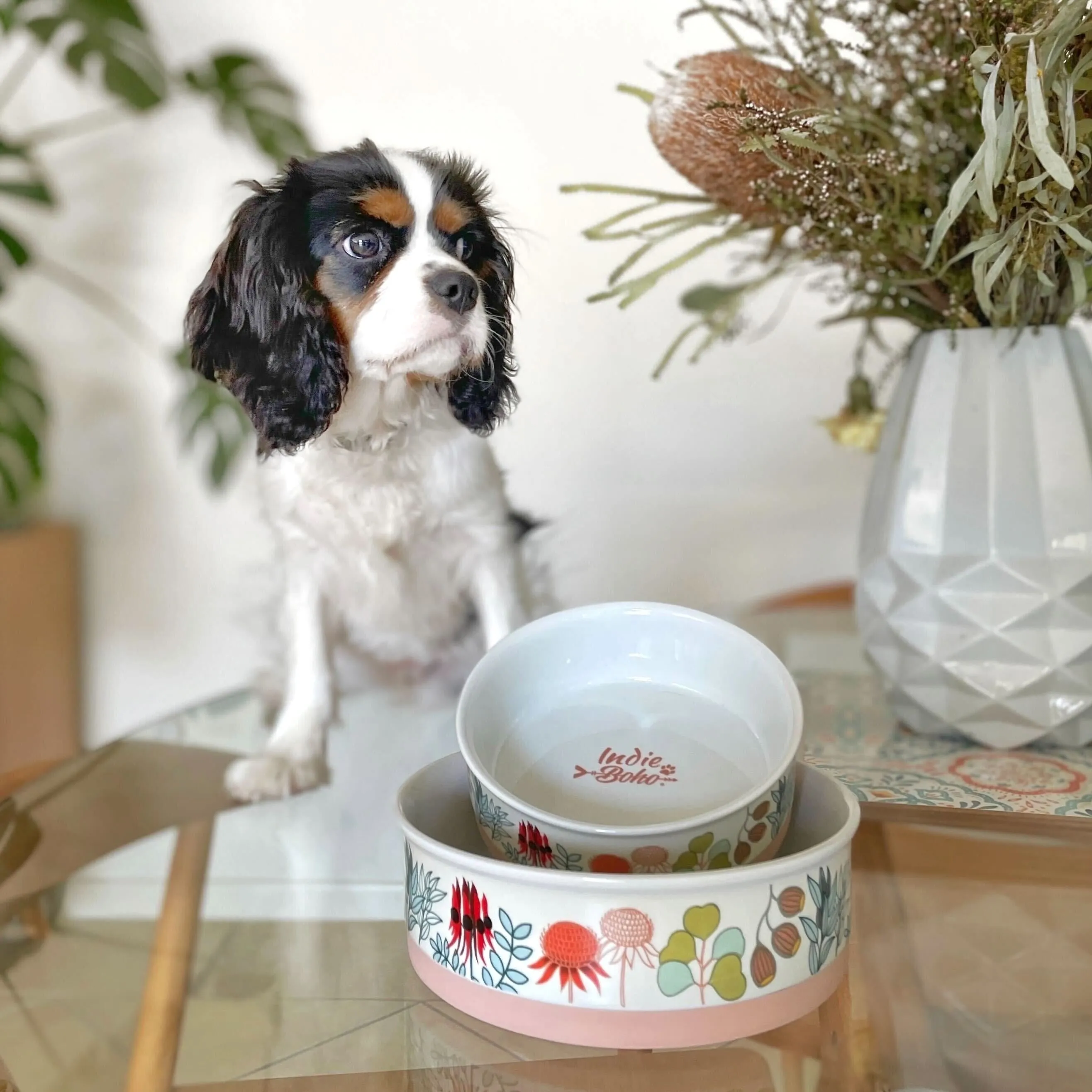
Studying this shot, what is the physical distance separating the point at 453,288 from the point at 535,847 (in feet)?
0.90

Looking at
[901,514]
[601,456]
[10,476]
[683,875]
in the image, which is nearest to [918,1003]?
[683,875]

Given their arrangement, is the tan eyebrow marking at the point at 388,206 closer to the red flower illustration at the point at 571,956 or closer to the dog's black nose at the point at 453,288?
the dog's black nose at the point at 453,288

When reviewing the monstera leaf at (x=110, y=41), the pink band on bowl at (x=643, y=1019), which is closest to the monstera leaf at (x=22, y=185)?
the monstera leaf at (x=110, y=41)

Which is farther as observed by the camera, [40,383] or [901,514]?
[40,383]

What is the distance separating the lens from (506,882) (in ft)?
1.35

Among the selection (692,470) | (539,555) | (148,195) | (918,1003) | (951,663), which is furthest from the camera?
(148,195)

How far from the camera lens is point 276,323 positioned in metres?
0.51

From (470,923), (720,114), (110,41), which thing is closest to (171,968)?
(470,923)

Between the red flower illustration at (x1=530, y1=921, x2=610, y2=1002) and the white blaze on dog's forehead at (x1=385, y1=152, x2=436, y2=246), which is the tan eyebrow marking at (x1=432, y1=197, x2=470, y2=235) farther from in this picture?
the red flower illustration at (x1=530, y1=921, x2=610, y2=1002)

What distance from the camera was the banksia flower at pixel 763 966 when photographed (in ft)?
1.36

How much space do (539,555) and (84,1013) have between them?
436 millimetres

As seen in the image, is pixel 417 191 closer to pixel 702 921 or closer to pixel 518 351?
pixel 518 351

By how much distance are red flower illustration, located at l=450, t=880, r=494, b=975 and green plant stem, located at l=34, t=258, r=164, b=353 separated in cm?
114

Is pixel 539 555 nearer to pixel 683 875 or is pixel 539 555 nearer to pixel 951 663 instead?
pixel 951 663
